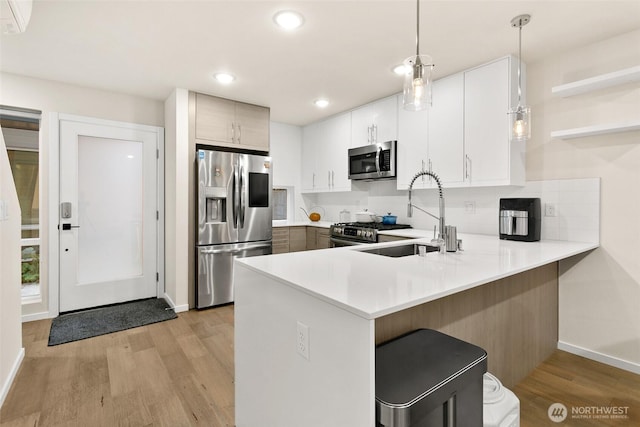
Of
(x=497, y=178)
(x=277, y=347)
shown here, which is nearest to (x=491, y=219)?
(x=497, y=178)

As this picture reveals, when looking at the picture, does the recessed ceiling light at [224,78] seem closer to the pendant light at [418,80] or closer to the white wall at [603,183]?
the pendant light at [418,80]

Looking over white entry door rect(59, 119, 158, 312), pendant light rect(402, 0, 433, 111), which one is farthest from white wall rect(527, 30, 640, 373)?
white entry door rect(59, 119, 158, 312)

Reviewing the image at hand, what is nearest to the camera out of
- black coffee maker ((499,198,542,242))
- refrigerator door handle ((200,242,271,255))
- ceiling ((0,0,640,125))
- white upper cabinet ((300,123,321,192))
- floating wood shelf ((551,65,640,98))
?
ceiling ((0,0,640,125))

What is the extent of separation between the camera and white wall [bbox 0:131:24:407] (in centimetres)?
201

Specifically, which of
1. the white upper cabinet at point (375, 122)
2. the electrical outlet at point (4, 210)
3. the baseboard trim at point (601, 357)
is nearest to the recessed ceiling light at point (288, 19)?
the white upper cabinet at point (375, 122)

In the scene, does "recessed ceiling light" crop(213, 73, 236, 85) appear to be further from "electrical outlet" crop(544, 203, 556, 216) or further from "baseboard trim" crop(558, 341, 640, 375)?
"baseboard trim" crop(558, 341, 640, 375)

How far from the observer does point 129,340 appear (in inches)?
112

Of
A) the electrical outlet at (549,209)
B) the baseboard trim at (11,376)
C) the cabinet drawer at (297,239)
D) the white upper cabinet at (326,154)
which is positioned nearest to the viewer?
the baseboard trim at (11,376)

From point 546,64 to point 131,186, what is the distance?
445 cm

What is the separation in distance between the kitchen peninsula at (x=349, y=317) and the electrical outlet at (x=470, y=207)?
1.06 metres

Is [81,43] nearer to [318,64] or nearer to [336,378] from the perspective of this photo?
[318,64]

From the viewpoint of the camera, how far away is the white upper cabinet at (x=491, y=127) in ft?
8.93

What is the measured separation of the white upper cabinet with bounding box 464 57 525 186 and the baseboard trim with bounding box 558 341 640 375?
4.61ft

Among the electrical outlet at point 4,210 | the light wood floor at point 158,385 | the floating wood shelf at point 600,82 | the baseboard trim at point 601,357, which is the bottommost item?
the light wood floor at point 158,385
